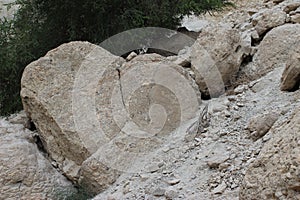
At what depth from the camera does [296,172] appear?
1.80m

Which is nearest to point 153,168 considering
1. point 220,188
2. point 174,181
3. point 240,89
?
point 174,181

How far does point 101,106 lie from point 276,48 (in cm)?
162

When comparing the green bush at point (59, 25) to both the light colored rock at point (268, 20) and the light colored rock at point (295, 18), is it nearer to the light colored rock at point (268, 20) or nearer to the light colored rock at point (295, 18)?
the light colored rock at point (268, 20)

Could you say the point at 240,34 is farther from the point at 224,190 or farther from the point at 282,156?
the point at 282,156

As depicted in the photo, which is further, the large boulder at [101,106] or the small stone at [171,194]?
the large boulder at [101,106]

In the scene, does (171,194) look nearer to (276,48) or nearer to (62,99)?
(62,99)

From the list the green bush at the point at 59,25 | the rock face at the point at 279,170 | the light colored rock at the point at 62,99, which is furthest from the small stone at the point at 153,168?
the green bush at the point at 59,25

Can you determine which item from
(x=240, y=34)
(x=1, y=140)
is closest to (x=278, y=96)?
(x=240, y=34)

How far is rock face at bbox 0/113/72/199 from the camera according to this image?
372 cm

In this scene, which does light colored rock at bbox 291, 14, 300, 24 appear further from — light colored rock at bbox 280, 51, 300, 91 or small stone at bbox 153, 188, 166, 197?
small stone at bbox 153, 188, 166, 197

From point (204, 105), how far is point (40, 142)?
1610 millimetres

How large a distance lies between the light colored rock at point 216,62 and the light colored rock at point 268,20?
1.39 feet

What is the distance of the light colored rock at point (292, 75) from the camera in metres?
3.04

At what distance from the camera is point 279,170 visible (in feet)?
6.19
